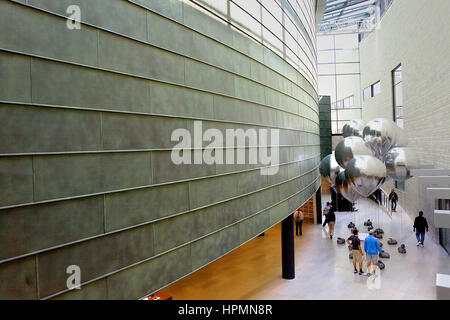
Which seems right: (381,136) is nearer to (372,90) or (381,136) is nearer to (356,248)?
(356,248)

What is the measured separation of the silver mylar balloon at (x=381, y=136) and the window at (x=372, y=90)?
17544 mm

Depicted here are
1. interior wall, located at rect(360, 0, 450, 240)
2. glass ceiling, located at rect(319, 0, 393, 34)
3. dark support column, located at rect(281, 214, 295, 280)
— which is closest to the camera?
dark support column, located at rect(281, 214, 295, 280)

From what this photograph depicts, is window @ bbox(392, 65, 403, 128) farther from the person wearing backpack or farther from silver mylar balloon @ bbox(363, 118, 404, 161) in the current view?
silver mylar balloon @ bbox(363, 118, 404, 161)

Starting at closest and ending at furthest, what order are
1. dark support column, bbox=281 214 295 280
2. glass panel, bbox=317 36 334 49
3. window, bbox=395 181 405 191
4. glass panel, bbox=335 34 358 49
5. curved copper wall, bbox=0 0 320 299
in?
curved copper wall, bbox=0 0 320 299, dark support column, bbox=281 214 295 280, window, bbox=395 181 405 191, glass panel, bbox=335 34 358 49, glass panel, bbox=317 36 334 49

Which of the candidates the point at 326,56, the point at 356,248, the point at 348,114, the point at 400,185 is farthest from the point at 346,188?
the point at 326,56

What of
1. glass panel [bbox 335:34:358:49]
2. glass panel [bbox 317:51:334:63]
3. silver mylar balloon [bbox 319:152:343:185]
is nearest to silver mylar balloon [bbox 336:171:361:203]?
silver mylar balloon [bbox 319:152:343:185]

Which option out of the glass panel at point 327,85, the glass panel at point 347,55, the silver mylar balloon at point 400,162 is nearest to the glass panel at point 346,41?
the glass panel at point 347,55

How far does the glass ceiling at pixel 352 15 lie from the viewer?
26.9 m

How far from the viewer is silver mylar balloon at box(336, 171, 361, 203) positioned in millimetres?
11301

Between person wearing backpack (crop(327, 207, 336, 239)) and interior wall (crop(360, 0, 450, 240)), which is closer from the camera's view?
interior wall (crop(360, 0, 450, 240))

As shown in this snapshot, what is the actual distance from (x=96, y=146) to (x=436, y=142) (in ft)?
49.2

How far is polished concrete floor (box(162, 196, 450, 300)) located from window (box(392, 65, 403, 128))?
928cm
